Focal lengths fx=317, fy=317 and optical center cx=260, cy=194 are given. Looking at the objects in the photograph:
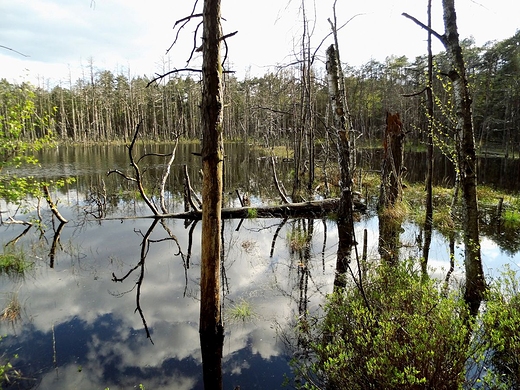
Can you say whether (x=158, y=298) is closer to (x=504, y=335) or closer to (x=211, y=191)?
(x=211, y=191)

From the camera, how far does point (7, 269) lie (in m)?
7.57

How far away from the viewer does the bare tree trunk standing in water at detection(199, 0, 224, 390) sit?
158 inches

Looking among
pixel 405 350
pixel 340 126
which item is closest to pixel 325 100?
pixel 340 126

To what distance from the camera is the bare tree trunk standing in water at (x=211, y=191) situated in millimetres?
4020

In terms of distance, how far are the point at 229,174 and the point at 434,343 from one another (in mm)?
20593

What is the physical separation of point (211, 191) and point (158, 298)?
124 inches

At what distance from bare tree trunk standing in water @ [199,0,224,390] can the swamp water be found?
0.17 meters

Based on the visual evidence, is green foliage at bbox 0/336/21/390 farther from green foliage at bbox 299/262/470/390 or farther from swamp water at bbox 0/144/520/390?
green foliage at bbox 299/262/470/390

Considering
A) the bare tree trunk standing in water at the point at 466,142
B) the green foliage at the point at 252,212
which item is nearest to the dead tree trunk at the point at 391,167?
the green foliage at the point at 252,212

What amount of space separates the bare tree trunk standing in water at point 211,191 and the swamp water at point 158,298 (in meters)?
0.17

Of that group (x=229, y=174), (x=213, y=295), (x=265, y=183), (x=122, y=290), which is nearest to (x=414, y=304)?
(x=213, y=295)

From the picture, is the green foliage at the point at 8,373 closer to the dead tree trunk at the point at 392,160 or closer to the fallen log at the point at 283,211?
the fallen log at the point at 283,211

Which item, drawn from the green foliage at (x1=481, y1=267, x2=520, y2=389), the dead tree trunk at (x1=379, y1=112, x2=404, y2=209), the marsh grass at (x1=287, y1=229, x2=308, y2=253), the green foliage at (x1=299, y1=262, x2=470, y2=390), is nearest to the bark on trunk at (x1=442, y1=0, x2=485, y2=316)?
the green foliage at (x1=481, y1=267, x2=520, y2=389)

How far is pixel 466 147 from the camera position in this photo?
462 centimetres
